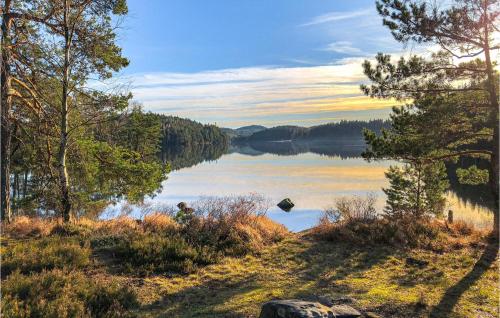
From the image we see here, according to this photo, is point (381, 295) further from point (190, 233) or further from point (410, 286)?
point (190, 233)

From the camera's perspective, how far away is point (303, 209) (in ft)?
109

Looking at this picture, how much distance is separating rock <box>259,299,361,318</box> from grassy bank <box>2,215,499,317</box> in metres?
0.52

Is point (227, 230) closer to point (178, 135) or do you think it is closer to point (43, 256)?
point (43, 256)

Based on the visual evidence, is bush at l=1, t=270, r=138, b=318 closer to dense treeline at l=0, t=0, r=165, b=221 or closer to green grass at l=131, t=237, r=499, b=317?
green grass at l=131, t=237, r=499, b=317

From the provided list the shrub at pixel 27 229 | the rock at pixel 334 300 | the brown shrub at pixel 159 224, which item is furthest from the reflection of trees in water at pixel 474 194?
the shrub at pixel 27 229

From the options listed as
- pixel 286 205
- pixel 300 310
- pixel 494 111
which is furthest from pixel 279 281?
pixel 286 205

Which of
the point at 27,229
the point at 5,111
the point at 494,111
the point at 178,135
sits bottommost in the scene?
the point at 27,229

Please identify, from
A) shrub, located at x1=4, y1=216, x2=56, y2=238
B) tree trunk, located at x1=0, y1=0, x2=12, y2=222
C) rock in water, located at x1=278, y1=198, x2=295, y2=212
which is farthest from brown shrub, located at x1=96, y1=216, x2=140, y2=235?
rock in water, located at x1=278, y1=198, x2=295, y2=212

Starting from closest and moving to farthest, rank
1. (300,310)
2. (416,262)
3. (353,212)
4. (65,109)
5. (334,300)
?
(300,310)
(334,300)
(416,262)
(65,109)
(353,212)

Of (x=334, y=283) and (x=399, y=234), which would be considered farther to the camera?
(x=399, y=234)

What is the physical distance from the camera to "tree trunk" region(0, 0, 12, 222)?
34.4 feet

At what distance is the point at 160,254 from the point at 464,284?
19.8 ft

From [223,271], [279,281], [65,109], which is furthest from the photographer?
[65,109]

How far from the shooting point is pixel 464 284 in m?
7.18
